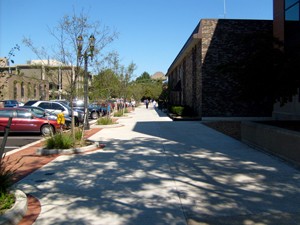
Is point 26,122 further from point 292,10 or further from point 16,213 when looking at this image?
point 292,10

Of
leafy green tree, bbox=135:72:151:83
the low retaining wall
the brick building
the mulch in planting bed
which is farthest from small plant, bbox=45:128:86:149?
leafy green tree, bbox=135:72:151:83

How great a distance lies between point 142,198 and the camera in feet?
20.5

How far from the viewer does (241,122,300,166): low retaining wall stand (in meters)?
8.91

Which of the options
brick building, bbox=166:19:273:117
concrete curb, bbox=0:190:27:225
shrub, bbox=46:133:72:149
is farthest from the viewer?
brick building, bbox=166:19:273:117

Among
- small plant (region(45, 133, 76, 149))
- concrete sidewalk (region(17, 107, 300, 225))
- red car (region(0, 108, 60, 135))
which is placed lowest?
concrete sidewalk (region(17, 107, 300, 225))

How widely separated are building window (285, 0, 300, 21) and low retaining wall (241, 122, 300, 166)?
29.8 ft

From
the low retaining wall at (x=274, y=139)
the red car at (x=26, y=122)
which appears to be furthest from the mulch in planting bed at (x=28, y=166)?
the low retaining wall at (x=274, y=139)

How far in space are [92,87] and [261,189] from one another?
59.6 ft

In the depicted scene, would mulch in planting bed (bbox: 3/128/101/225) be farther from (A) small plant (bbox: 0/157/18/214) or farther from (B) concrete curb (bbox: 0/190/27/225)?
(A) small plant (bbox: 0/157/18/214)

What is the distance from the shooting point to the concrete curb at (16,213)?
4.78 metres

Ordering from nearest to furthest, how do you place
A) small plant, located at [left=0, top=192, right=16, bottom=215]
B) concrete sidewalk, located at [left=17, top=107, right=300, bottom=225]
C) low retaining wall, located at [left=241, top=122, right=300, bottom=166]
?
small plant, located at [left=0, top=192, right=16, bottom=215]
concrete sidewalk, located at [left=17, top=107, right=300, bottom=225]
low retaining wall, located at [left=241, top=122, right=300, bottom=166]

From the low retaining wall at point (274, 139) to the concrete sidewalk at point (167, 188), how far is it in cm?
32

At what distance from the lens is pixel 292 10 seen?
65.0 ft

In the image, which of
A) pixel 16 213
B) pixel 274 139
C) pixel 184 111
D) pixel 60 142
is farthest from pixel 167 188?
pixel 184 111
